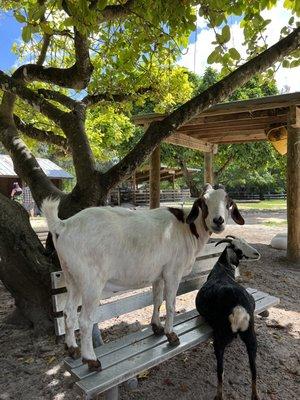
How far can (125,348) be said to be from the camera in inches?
A: 110

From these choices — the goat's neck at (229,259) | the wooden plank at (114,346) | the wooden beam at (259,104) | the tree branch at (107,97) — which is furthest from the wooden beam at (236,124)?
the wooden plank at (114,346)

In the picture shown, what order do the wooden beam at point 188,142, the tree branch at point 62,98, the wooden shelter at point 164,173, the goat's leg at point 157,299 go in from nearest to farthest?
the goat's leg at point 157,299, the tree branch at point 62,98, the wooden beam at point 188,142, the wooden shelter at point 164,173

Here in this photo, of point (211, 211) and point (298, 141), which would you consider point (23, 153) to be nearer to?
point (211, 211)

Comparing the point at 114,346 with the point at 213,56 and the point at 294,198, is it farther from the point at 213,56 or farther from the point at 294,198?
the point at 294,198

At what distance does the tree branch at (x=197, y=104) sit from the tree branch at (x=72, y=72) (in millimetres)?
1310

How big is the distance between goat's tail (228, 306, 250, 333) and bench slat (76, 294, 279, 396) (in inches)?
15.1

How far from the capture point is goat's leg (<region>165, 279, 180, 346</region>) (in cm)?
279

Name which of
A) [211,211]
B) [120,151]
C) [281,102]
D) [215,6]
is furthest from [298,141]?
[120,151]

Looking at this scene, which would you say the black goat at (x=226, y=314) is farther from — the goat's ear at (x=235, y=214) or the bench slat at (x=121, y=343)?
the goat's ear at (x=235, y=214)

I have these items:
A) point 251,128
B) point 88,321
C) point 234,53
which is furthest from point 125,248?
point 251,128

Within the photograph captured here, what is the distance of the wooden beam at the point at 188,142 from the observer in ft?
31.7

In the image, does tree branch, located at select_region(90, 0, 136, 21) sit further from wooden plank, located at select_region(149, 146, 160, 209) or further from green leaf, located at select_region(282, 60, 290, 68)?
wooden plank, located at select_region(149, 146, 160, 209)

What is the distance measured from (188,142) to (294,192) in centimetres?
411

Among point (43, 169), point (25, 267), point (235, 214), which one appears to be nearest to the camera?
point (235, 214)
